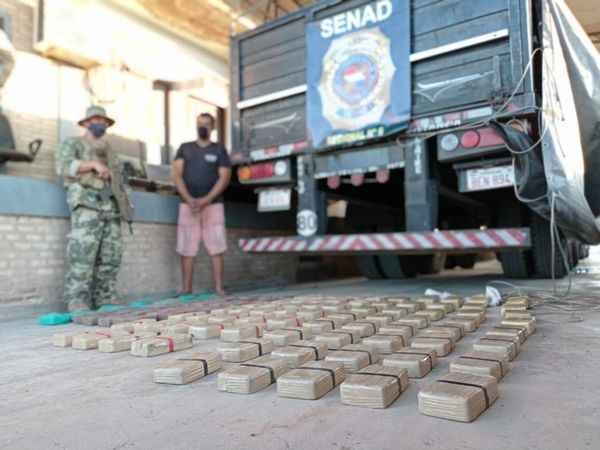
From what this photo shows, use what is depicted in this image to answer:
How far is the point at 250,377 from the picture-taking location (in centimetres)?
163

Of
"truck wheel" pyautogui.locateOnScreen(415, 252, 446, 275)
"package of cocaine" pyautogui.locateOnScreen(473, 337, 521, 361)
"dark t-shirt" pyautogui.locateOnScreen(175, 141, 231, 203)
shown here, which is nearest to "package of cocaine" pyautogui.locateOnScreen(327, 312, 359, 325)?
"package of cocaine" pyautogui.locateOnScreen(473, 337, 521, 361)

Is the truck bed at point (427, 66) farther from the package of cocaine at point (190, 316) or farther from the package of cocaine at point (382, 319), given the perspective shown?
the package of cocaine at point (190, 316)

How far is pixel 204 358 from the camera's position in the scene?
1.93 metres

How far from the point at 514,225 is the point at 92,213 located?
14.7 ft

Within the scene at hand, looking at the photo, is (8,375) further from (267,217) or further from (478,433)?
(267,217)

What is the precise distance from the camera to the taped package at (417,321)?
2.66 metres

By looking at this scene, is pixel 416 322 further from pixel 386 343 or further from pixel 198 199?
pixel 198 199

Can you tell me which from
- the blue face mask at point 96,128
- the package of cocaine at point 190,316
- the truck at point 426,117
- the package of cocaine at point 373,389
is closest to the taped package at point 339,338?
the package of cocaine at point 373,389

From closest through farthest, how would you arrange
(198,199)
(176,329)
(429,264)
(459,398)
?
(459,398), (176,329), (198,199), (429,264)

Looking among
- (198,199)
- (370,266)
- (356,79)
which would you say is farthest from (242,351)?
(370,266)

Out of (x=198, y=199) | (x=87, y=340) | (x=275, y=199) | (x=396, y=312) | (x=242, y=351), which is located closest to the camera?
(x=242, y=351)

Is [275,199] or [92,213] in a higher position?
[275,199]

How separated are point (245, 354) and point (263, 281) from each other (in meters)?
4.94

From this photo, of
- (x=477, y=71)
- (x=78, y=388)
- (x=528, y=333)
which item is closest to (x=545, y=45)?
(x=477, y=71)
